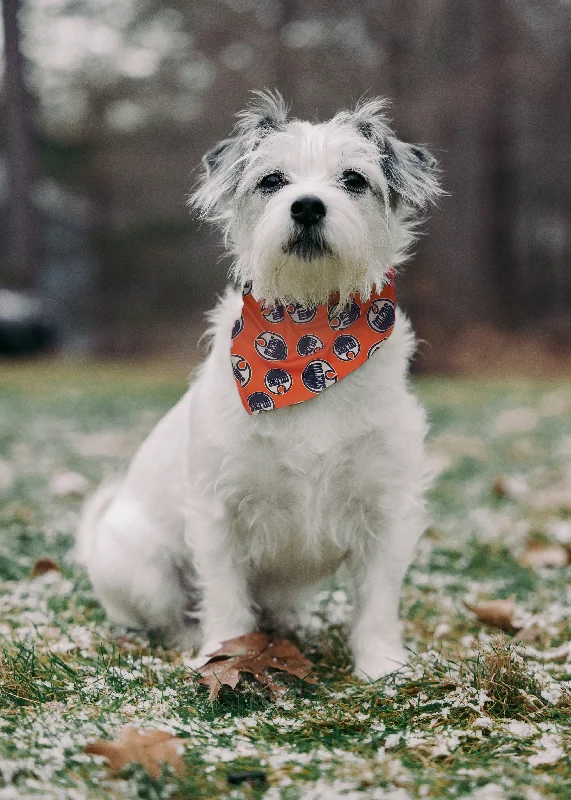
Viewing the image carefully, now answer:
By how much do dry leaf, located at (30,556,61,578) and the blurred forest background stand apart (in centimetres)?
995

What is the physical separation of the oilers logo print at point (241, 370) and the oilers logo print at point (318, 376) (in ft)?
0.66

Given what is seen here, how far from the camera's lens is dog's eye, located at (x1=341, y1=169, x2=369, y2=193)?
11.0 feet

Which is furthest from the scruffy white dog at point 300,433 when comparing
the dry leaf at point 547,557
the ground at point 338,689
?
the dry leaf at point 547,557

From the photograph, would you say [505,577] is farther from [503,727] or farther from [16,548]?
[16,548]

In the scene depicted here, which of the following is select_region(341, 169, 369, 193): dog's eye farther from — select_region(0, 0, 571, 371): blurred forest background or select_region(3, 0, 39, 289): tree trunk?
select_region(3, 0, 39, 289): tree trunk

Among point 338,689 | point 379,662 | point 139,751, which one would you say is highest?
point 379,662

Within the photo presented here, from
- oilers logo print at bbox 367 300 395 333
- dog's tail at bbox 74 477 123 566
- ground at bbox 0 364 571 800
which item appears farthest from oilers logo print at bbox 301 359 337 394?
dog's tail at bbox 74 477 123 566

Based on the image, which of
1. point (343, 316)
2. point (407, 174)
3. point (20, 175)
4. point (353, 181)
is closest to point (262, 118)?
point (353, 181)

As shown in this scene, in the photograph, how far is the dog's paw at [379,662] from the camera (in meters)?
3.22

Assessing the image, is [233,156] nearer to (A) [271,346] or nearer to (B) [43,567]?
(A) [271,346]

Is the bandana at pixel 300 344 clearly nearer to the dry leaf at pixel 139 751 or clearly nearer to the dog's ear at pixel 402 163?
the dog's ear at pixel 402 163

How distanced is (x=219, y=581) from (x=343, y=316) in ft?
3.66

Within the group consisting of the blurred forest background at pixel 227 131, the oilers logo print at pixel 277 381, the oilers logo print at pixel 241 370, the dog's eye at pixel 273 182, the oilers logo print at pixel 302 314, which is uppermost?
the blurred forest background at pixel 227 131

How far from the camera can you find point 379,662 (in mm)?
3271
